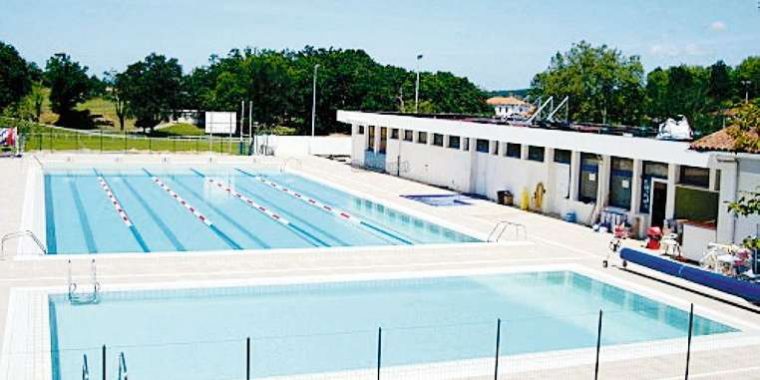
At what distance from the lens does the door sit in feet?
69.0

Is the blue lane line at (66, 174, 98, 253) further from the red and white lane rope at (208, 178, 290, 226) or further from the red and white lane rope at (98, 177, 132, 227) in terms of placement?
the red and white lane rope at (208, 178, 290, 226)

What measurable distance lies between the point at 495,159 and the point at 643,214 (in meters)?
7.53

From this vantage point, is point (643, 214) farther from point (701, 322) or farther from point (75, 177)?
point (75, 177)

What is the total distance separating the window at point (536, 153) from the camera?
26.0 meters

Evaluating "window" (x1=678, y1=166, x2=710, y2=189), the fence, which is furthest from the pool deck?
"window" (x1=678, y1=166, x2=710, y2=189)

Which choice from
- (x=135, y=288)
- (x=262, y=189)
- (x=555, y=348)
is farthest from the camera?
(x=262, y=189)

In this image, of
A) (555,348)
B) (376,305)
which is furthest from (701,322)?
(376,305)

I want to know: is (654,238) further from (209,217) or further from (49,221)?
(49,221)

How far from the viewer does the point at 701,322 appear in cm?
1335

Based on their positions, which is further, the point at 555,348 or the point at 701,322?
the point at 701,322

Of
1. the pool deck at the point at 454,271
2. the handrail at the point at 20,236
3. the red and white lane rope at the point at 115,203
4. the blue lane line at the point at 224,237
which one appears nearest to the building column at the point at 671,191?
the pool deck at the point at 454,271

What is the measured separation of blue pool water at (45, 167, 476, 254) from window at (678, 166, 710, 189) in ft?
17.2

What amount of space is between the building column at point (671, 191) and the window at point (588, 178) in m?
3.03

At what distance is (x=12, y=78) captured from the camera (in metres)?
65.7
